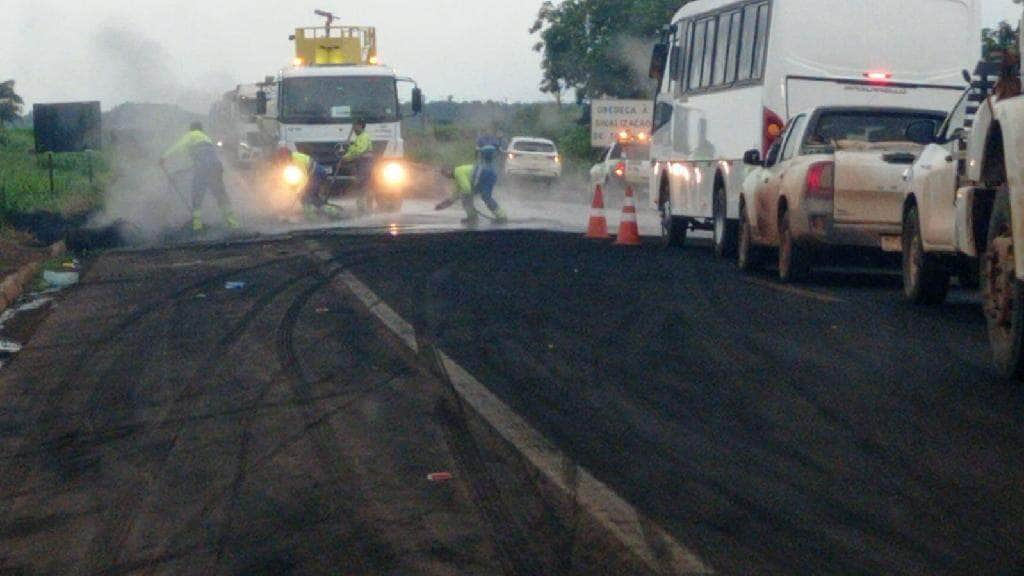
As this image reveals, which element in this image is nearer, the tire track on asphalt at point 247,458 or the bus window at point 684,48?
the tire track on asphalt at point 247,458

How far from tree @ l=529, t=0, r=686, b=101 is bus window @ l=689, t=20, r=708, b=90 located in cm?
4369

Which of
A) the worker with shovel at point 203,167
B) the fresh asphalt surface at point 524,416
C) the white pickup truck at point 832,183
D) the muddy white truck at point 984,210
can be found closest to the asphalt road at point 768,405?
the fresh asphalt surface at point 524,416

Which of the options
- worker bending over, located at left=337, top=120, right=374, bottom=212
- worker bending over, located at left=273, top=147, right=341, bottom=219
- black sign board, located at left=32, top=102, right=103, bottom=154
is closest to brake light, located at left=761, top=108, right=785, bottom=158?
worker bending over, located at left=337, top=120, right=374, bottom=212

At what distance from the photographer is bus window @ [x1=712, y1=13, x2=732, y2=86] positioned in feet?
72.6

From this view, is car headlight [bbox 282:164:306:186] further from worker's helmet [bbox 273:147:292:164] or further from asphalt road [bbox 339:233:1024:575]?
asphalt road [bbox 339:233:1024:575]

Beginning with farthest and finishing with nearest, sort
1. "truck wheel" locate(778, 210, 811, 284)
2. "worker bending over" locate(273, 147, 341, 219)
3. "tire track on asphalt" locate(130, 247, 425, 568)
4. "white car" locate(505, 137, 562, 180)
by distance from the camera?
"white car" locate(505, 137, 562, 180) → "worker bending over" locate(273, 147, 341, 219) → "truck wheel" locate(778, 210, 811, 284) → "tire track on asphalt" locate(130, 247, 425, 568)

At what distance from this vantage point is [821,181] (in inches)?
623

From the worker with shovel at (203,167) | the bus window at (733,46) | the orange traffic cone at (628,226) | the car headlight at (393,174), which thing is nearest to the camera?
the bus window at (733,46)

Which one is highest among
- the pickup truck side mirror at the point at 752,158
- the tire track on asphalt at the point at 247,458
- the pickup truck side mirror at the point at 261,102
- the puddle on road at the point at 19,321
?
the pickup truck side mirror at the point at 261,102

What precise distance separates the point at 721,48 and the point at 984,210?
11644 mm

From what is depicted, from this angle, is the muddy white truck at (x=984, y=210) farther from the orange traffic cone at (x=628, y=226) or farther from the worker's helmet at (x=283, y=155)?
the worker's helmet at (x=283, y=155)

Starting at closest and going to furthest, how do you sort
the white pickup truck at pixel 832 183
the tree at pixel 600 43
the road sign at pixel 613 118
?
the white pickup truck at pixel 832 183 → the road sign at pixel 613 118 → the tree at pixel 600 43

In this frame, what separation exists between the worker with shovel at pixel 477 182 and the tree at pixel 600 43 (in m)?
40.2

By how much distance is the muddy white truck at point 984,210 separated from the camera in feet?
32.2
